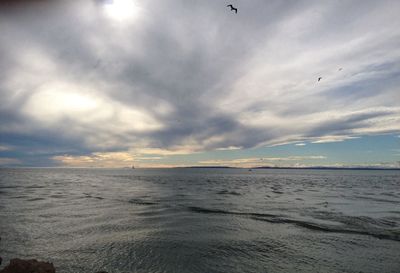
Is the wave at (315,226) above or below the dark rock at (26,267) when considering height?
below

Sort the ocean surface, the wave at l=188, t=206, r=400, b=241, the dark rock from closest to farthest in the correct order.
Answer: the dark rock, the ocean surface, the wave at l=188, t=206, r=400, b=241

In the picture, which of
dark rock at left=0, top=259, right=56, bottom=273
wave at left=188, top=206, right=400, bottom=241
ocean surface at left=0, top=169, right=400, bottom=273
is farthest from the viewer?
wave at left=188, top=206, right=400, bottom=241

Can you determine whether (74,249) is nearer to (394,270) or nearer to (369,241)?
(394,270)

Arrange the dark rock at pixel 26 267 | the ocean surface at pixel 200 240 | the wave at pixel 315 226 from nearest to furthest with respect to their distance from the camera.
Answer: the dark rock at pixel 26 267 → the ocean surface at pixel 200 240 → the wave at pixel 315 226

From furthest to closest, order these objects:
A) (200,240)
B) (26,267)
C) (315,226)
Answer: (315,226) → (200,240) → (26,267)

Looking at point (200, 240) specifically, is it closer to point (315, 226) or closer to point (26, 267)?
point (315, 226)

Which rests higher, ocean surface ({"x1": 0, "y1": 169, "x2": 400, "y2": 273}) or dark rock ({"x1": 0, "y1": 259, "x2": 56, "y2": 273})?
dark rock ({"x1": 0, "y1": 259, "x2": 56, "y2": 273})

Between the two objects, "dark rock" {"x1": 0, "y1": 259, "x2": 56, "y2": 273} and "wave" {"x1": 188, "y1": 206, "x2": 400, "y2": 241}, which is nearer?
"dark rock" {"x1": 0, "y1": 259, "x2": 56, "y2": 273}

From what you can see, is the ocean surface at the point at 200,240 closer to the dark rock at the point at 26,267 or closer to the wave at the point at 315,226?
the wave at the point at 315,226

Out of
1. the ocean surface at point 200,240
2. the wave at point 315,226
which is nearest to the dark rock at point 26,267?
the ocean surface at point 200,240

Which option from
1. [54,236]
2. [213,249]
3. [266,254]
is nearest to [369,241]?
[266,254]

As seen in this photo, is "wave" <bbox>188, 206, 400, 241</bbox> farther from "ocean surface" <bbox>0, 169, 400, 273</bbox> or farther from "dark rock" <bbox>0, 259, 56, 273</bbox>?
"dark rock" <bbox>0, 259, 56, 273</bbox>

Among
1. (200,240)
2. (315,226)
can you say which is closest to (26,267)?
(200,240)

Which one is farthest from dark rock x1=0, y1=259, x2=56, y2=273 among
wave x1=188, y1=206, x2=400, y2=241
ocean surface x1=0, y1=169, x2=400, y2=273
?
wave x1=188, y1=206, x2=400, y2=241
